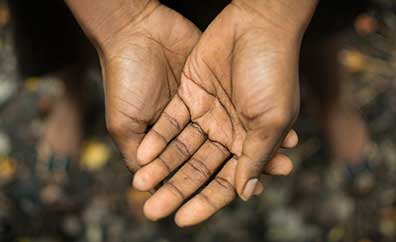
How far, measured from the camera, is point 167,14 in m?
1.66

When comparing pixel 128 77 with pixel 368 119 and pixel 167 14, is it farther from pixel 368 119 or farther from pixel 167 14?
pixel 368 119

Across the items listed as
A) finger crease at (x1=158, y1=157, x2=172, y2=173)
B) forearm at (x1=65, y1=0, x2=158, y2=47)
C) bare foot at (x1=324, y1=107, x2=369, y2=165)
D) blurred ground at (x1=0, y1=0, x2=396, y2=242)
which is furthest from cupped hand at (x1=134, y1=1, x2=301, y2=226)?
bare foot at (x1=324, y1=107, x2=369, y2=165)

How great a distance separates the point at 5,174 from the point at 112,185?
49 centimetres

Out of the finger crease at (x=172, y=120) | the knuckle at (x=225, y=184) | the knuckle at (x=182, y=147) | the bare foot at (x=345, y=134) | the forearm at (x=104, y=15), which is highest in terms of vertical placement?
the forearm at (x=104, y=15)

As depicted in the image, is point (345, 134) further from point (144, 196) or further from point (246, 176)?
point (246, 176)

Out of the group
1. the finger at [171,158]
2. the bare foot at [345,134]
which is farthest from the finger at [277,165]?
the bare foot at [345,134]

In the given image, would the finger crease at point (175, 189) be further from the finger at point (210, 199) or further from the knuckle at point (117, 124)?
the knuckle at point (117, 124)

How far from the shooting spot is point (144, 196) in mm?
2393

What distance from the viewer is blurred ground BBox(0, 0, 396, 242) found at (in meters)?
2.28

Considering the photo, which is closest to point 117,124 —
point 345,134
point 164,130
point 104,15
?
point 164,130

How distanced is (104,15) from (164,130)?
1.32 ft

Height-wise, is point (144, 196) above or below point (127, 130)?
below

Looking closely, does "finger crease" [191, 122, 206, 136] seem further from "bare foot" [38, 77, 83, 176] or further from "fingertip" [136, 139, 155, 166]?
"bare foot" [38, 77, 83, 176]

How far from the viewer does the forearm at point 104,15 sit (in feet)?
5.28
